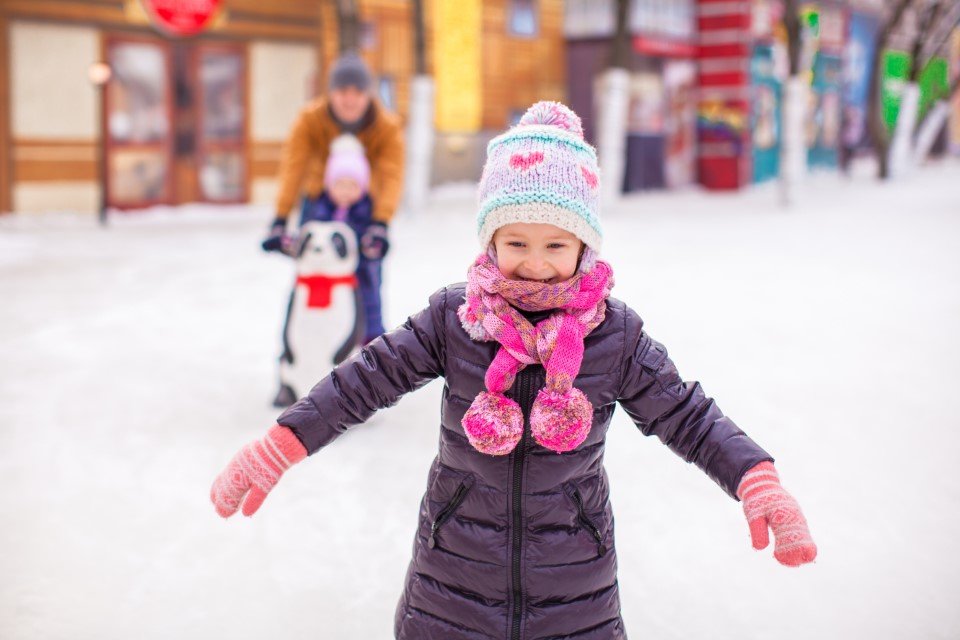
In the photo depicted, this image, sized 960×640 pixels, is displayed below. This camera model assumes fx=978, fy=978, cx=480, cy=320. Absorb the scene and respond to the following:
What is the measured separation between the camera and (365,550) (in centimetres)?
317

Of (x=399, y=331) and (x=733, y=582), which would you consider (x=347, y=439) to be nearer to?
(x=733, y=582)

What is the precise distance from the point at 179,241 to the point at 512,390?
10.2 m

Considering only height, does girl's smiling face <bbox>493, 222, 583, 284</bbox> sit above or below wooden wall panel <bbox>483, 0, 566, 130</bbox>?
below

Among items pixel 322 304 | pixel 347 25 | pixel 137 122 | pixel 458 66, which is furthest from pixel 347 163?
pixel 458 66

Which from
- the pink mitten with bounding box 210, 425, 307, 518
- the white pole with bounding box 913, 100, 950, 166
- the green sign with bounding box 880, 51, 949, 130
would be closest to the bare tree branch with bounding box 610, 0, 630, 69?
the white pole with bounding box 913, 100, 950, 166

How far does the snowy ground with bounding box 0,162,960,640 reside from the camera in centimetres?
282

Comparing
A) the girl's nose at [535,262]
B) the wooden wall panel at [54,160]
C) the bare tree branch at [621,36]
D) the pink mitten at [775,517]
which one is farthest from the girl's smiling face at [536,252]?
the wooden wall panel at [54,160]

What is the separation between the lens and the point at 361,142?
187 inches

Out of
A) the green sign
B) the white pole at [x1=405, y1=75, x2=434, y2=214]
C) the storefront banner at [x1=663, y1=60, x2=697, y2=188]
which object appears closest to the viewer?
the white pole at [x1=405, y1=75, x2=434, y2=214]

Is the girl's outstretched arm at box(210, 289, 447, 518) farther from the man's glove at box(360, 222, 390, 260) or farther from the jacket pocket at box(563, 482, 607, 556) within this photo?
the man's glove at box(360, 222, 390, 260)

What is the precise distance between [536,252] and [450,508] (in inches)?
21.3

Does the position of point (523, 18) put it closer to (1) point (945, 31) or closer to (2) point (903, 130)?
(2) point (903, 130)

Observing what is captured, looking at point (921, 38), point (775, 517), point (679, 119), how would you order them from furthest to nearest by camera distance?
point (679, 119)
point (921, 38)
point (775, 517)

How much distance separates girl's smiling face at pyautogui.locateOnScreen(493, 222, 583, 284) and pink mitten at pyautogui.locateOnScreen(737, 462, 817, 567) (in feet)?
1.75
